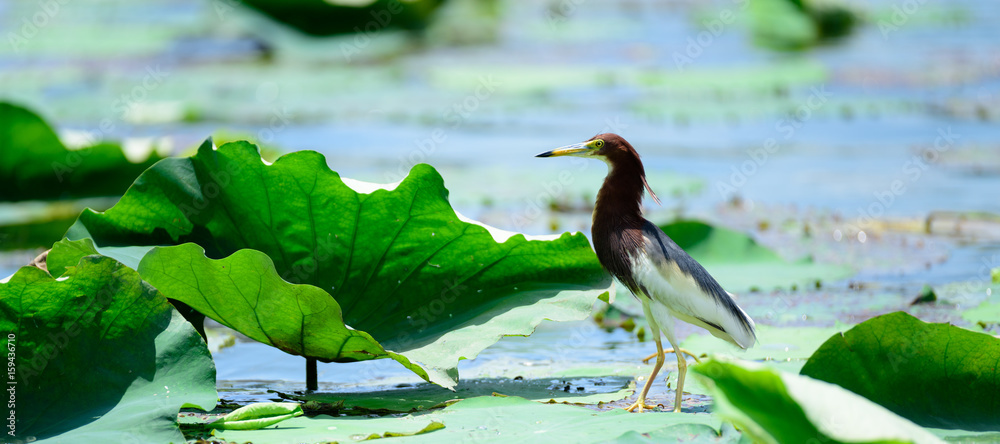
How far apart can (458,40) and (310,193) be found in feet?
41.6

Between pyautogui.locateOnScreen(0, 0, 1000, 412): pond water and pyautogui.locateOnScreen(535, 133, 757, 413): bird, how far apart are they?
1.77 feet

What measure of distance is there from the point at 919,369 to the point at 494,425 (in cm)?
97

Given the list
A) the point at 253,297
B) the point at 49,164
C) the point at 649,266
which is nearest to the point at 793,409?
the point at 649,266

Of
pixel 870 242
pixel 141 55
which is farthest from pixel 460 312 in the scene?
pixel 141 55

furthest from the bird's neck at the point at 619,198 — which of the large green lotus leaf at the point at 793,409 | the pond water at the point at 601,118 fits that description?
the large green lotus leaf at the point at 793,409

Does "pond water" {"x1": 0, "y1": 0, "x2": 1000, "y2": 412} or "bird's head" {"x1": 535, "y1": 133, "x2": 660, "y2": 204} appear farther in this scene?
"pond water" {"x1": 0, "y1": 0, "x2": 1000, "y2": 412}

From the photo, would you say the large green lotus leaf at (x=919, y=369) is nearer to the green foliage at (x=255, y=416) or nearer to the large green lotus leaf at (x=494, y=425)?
the large green lotus leaf at (x=494, y=425)

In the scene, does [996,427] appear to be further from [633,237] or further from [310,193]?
Result: [310,193]

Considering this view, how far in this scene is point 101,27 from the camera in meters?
15.7

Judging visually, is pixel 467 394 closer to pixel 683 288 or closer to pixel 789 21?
pixel 683 288

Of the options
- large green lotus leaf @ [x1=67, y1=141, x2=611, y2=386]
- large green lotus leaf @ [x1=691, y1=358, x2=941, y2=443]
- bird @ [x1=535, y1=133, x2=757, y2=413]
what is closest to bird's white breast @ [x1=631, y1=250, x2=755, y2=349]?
bird @ [x1=535, y1=133, x2=757, y2=413]

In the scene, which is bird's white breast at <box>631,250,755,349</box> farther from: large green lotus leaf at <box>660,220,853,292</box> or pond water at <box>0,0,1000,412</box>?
large green lotus leaf at <box>660,220,853,292</box>

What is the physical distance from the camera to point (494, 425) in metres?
2.45

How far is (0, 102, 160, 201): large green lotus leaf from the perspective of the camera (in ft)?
16.0
